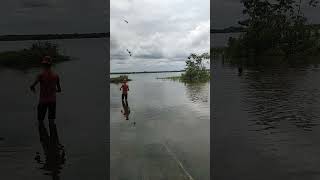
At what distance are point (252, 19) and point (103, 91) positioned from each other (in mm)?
3216

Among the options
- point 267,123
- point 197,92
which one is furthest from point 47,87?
point 197,92

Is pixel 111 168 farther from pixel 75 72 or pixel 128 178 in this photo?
pixel 75 72

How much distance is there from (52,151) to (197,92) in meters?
8.51

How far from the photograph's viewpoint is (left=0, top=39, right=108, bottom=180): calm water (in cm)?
512

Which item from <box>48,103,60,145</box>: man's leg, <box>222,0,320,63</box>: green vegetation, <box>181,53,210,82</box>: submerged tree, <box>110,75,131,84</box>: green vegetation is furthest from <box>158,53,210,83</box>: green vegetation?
<box>48,103,60,145</box>: man's leg

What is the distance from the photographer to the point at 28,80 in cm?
720

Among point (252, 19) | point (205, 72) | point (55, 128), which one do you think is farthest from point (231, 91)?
point (205, 72)

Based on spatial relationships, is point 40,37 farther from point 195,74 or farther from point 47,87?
point 195,74

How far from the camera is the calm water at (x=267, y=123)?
208 inches

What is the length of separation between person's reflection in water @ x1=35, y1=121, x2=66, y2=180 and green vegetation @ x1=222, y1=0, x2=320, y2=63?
3.87 metres

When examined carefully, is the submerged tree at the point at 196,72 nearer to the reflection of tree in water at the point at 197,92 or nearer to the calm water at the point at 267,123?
the reflection of tree in water at the point at 197,92

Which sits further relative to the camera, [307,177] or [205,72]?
[205,72]

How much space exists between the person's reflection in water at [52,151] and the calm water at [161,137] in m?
0.70

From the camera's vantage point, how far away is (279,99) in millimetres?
7992
